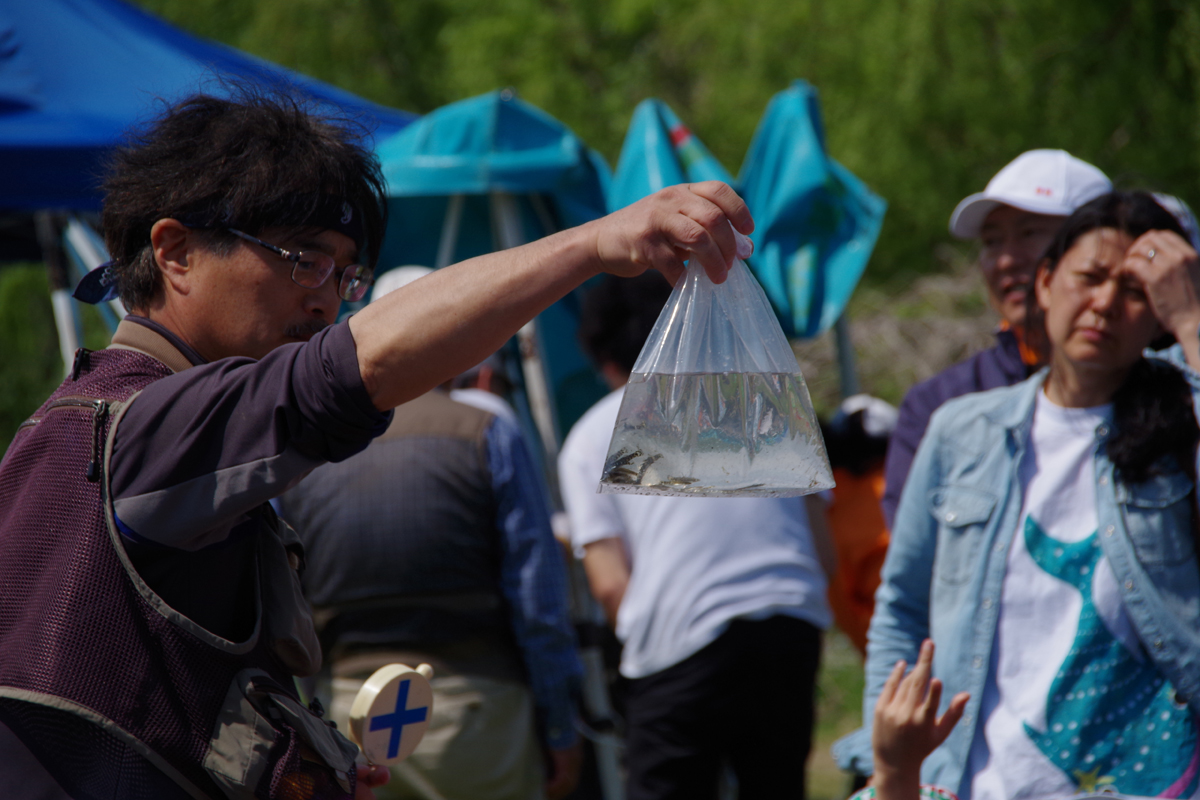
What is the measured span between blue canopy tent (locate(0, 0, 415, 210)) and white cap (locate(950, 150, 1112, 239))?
1.74m

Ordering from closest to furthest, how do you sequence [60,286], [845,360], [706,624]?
[706,624]
[60,286]
[845,360]

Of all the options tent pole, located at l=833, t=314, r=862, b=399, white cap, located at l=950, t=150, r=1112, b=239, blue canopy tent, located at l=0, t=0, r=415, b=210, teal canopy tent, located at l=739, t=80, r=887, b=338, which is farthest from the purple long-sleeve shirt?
tent pole, located at l=833, t=314, r=862, b=399

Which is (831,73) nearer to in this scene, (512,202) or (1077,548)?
(512,202)

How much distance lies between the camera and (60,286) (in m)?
3.68

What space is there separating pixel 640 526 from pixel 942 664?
111 centimetres

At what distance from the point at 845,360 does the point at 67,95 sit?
316cm

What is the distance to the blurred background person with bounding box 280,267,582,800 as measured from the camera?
9.21 ft

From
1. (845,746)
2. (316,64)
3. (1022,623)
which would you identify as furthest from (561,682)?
(316,64)

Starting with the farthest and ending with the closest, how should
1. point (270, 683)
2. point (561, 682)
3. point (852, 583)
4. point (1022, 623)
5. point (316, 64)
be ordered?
point (316, 64)
point (852, 583)
point (561, 682)
point (1022, 623)
point (270, 683)

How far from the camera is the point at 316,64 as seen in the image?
10203 mm

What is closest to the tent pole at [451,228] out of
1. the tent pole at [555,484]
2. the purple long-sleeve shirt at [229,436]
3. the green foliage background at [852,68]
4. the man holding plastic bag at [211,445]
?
the tent pole at [555,484]

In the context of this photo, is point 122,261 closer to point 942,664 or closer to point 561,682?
point 942,664

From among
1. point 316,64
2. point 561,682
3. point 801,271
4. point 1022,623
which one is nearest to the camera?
point 1022,623

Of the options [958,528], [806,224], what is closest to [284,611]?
[958,528]
